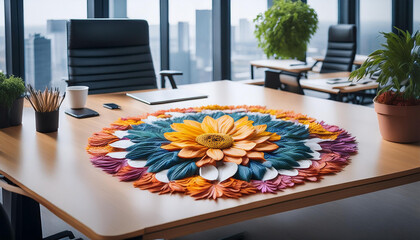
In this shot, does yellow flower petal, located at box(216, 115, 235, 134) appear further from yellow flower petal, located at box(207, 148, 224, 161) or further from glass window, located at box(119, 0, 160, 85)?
glass window, located at box(119, 0, 160, 85)

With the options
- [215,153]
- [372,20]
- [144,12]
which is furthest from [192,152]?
[372,20]

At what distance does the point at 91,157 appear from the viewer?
180 centimetres

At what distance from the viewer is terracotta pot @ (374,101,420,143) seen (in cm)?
192

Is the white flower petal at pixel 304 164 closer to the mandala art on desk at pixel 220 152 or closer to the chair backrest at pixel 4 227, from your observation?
the mandala art on desk at pixel 220 152

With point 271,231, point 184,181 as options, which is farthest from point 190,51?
point 184,181

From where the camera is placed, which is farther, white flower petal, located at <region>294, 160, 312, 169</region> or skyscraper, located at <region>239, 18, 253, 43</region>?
skyscraper, located at <region>239, 18, 253, 43</region>

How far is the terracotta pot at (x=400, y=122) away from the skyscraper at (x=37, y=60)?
3423 millimetres

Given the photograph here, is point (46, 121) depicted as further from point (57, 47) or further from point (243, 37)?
point (243, 37)

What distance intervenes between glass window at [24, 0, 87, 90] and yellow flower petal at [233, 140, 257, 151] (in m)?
3.02

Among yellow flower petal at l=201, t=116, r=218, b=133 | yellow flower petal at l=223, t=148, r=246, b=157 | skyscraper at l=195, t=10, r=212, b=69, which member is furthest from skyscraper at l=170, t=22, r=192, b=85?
yellow flower petal at l=223, t=148, r=246, b=157

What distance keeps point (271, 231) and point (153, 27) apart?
330 cm

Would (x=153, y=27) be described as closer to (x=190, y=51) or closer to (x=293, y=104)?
(x=190, y=51)

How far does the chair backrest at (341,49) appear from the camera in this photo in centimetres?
547

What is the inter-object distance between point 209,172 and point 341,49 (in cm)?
433
